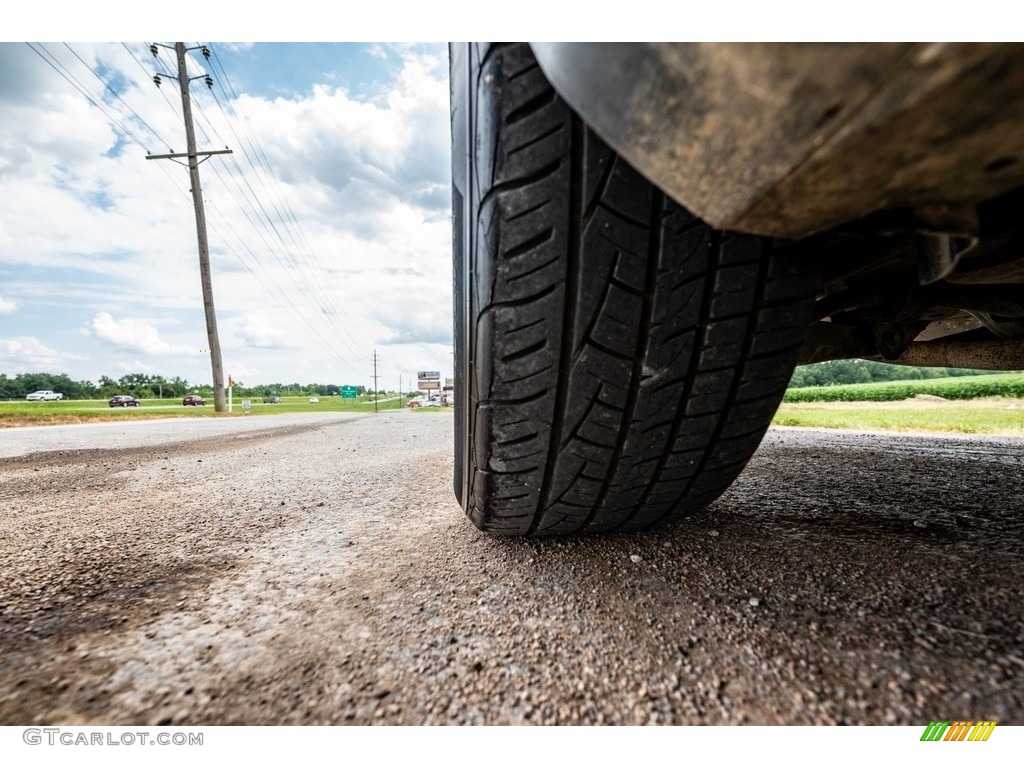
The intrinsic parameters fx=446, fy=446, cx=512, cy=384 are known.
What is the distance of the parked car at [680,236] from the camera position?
34 centimetres

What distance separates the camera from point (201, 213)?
13.5 metres

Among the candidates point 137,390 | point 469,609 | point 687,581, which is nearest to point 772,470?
point 687,581

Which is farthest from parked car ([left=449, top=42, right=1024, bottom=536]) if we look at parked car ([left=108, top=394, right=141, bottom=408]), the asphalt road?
parked car ([left=108, top=394, right=141, bottom=408])

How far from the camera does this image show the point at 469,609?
78 cm

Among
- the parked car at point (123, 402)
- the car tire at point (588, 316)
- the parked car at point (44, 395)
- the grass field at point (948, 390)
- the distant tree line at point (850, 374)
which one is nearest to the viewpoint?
the car tire at point (588, 316)
